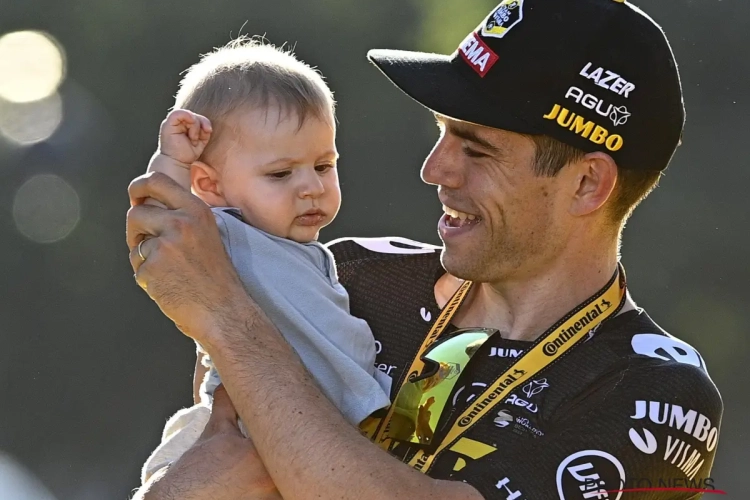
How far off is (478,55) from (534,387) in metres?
0.83

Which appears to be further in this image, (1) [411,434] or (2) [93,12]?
(2) [93,12]

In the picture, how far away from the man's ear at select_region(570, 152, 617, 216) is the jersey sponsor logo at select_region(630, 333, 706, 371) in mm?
402

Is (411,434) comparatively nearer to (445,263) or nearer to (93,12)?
(445,263)

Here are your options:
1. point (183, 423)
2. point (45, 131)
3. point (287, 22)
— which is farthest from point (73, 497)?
point (183, 423)

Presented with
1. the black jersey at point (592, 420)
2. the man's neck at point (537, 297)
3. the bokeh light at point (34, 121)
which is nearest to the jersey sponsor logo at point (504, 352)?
the black jersey at point (592, 420)

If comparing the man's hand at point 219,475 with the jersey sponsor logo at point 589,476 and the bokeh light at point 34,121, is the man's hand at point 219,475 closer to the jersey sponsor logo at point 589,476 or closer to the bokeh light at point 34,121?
the jersey sponsor logo at point 589,476

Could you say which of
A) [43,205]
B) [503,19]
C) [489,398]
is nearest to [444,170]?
[503,19]

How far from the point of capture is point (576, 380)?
2.78 m

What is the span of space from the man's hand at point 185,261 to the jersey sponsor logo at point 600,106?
93 centimetres

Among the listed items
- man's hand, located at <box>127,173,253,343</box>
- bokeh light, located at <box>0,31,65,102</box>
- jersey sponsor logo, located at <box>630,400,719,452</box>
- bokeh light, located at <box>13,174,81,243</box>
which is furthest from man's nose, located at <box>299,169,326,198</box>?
bokeh light, located at <box>0,31,65,102</box>

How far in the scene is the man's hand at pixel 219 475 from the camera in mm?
2598

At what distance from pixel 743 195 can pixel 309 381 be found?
984cm

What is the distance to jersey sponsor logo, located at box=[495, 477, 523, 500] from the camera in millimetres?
2479

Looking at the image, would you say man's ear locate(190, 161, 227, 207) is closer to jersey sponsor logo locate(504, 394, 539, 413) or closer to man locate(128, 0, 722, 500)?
man locate(128, 0, 722, 500)
